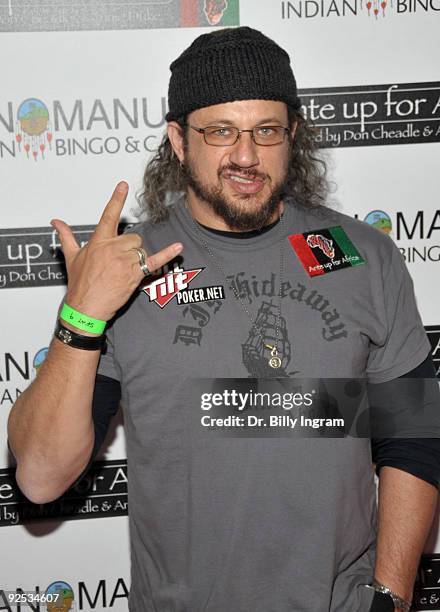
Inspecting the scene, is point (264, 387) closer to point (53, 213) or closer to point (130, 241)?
point (130, 241)

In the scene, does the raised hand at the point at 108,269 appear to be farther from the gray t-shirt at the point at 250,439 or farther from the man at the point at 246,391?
the gray t-shirt at the point at 250,439

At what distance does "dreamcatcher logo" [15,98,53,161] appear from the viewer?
6.63 feet

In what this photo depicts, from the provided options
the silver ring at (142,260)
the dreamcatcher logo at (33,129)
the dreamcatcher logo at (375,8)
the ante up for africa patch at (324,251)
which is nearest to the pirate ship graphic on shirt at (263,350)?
the ante up for africa patch at (324,251)

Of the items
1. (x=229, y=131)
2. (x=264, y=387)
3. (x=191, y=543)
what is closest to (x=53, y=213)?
(x=229, y=131)

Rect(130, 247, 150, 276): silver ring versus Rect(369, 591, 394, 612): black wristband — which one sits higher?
Rect(130, 247, 150, 276): silver ring

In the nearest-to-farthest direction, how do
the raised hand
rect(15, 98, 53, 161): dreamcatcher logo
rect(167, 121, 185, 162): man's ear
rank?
the raised hand
rect(167, 121, 185, 162): man's ear
rect(15, 98, 53, 161): dreamcatcher logo

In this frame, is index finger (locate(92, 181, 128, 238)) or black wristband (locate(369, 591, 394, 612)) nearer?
index finger (locate(92, 181, 128, 238))

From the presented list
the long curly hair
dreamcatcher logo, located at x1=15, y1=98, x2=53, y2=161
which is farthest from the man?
dreamcatcher logo, located at x1=15, y1=98, x2=53, y2=161

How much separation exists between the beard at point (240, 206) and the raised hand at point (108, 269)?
0.18 metres

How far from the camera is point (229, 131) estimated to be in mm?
1554

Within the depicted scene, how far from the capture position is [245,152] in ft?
4.96

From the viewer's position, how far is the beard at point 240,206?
1.55 meters

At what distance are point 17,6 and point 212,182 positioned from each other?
85cm

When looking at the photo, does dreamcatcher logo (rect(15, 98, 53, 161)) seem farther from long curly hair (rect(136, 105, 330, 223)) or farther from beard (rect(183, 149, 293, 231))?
beard (rect(183, 149, 293, 231))
